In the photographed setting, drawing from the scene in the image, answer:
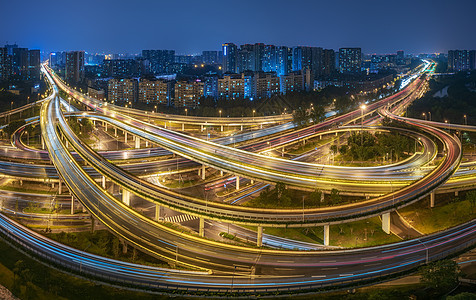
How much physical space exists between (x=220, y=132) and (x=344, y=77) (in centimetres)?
5036

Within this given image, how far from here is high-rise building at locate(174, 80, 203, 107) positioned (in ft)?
182

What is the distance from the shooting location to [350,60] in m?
117

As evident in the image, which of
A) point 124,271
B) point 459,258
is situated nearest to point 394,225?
point 459,258

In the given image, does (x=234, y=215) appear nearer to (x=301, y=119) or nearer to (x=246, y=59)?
(x=301, y=119)

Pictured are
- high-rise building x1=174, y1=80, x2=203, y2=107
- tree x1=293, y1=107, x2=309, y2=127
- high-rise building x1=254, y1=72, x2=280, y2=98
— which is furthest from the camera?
high-rise building x1=254, y1=72, x2=280, y2=98

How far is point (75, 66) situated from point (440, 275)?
312ft

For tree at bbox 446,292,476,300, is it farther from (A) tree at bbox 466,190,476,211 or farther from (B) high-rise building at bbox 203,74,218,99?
(B) high-rise building at bbox 203,74,218,99

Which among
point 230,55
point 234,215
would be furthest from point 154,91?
point 234,215

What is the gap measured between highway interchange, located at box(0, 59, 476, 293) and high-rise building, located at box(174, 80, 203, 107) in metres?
26.1

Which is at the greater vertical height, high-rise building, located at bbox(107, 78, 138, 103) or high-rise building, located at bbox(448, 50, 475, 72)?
high-rise building, located at bbox(448, 50, 475, 72)

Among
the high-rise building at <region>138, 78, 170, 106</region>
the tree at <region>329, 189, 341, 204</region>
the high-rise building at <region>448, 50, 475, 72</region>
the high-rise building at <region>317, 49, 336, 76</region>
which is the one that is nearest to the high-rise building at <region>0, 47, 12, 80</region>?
the high-rise building at <region>138, 78, 170, 106</region>

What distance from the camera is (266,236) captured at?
1712 centimetres

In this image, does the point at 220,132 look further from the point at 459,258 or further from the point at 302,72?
the point at 302,72

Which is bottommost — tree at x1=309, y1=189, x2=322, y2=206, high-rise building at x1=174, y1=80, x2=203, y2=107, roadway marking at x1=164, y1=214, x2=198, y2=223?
roadway marking at x1=164, y1=214, x2=198, y2=223
